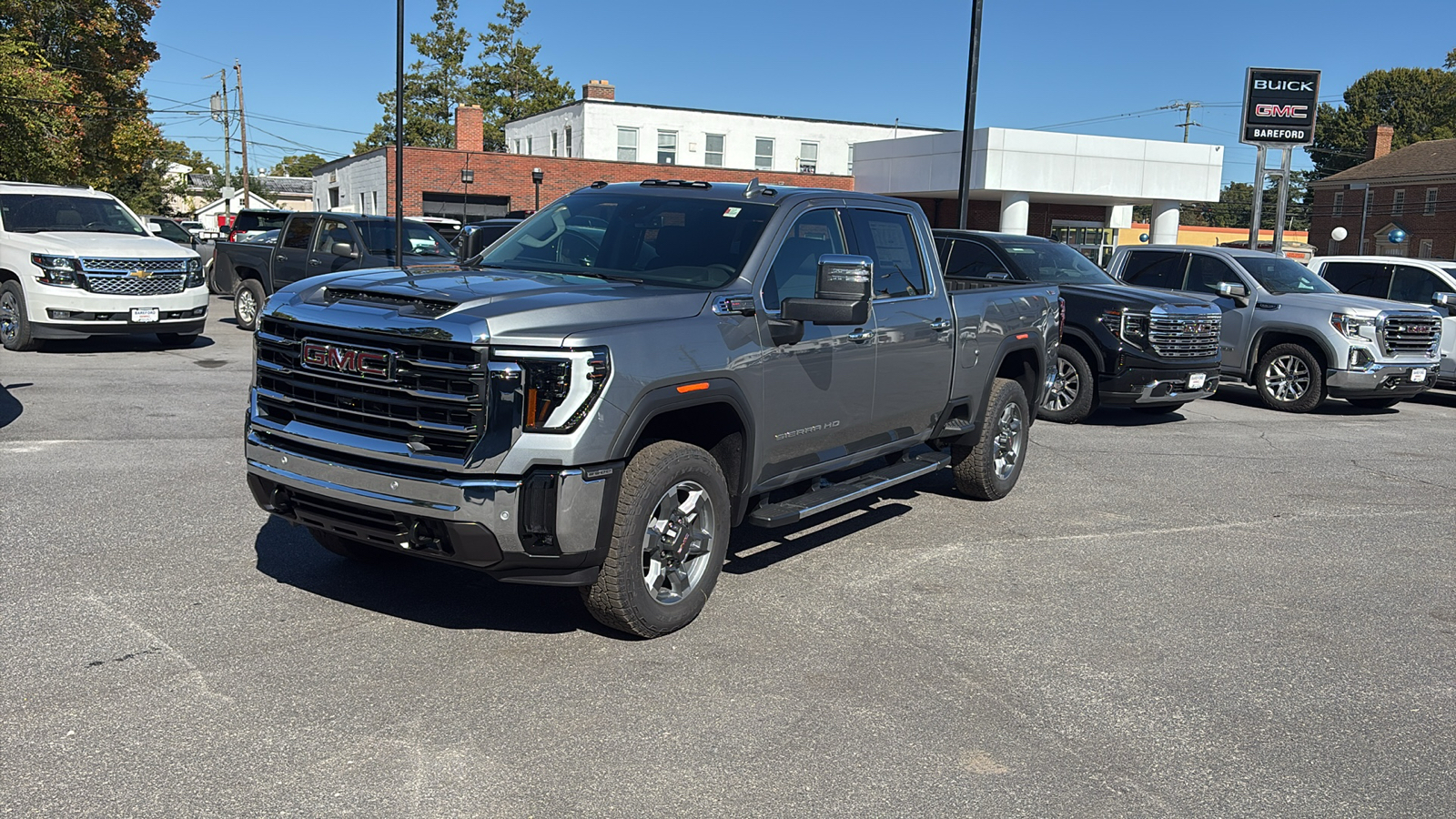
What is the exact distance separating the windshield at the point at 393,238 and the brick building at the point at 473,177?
2289 cm

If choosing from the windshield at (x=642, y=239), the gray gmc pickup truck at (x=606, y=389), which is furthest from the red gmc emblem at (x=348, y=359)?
the windshield at (x=642, y=239)

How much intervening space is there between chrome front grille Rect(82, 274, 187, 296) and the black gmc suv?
9.25 meters

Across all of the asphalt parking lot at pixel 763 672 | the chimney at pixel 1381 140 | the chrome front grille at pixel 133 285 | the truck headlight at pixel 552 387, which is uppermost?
the chimney at pixel 1381 140

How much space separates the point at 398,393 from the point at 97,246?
37.6 ft

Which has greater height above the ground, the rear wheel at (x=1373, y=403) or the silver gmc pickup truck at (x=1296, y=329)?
the silver gmc pickup truck at (x=1296, y=329)

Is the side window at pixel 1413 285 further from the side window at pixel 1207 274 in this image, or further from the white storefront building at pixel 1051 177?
the white storefront building at pixel 1051 177

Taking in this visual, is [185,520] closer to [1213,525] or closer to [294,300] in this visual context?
[294,300]

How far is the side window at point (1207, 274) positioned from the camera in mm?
14891

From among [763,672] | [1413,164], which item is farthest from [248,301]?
[1413,164]

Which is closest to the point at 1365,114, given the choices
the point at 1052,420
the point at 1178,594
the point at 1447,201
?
the point at 1447,201

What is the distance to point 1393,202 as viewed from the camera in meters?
70.8

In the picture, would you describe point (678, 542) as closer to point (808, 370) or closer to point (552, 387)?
point (552, 387)

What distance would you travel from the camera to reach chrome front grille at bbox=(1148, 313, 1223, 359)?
12.1 metres

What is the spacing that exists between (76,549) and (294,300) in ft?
7.21
